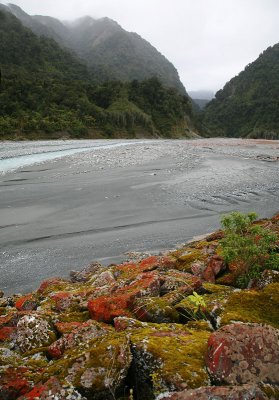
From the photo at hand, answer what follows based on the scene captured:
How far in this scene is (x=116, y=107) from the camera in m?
107

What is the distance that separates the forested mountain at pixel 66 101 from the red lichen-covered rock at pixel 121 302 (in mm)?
70504

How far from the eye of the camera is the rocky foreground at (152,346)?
121 inches

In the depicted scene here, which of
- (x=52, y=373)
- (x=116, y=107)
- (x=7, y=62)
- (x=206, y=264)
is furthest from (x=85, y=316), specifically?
(x=7, y=62)

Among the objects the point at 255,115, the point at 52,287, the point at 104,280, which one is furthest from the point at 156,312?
the point at 255,115

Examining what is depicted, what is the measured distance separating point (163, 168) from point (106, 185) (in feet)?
29.6

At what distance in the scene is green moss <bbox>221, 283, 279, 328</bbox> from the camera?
4296 millimetres

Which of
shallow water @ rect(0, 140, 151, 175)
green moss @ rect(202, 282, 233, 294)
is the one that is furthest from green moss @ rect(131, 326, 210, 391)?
shallow water @ rect(0, 140, 151, 175)

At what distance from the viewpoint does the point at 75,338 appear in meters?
3.95

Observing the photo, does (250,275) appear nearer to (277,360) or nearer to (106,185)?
(277,360)

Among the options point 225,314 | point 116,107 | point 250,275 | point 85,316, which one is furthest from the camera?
point 116,107

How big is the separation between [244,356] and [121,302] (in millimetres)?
2295

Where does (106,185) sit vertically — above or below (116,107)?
below

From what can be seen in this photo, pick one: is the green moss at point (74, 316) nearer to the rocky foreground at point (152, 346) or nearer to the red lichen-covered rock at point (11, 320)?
the rocky foreground at point (152, 346)

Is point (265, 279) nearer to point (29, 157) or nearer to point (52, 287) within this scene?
point (52, 287)
